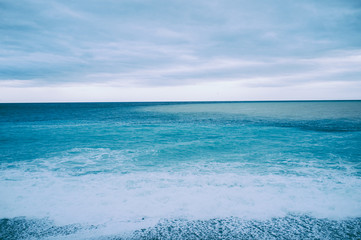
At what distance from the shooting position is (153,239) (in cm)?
598

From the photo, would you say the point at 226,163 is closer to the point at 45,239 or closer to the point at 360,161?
the point at 360,161

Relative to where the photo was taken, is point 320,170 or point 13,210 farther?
point 320,170

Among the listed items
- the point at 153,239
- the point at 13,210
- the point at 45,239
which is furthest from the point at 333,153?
the point at 13,210

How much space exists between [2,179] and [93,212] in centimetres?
716

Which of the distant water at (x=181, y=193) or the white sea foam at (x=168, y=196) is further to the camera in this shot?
the white sea foam at (x=168, y=196)

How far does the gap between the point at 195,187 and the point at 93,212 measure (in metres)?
4.63

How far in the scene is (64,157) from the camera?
15062 millimetres

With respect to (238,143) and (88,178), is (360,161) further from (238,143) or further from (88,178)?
(88,178)

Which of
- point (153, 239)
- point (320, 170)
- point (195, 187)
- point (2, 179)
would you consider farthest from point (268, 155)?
point (2, 179)

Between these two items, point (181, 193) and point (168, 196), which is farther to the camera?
point (181, 193)

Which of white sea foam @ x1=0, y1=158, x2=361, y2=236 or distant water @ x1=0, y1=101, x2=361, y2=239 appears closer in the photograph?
distant water @ x1=0, y1=101, x2=361, y2=239

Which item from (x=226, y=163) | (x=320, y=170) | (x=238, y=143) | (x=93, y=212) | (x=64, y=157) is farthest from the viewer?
(x=238, y=143)

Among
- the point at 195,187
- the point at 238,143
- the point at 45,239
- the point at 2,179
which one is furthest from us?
the point at 238,143

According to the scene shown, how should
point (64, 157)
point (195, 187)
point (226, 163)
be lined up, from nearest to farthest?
point (195, 187), point (226, 163), point (64, 157)
